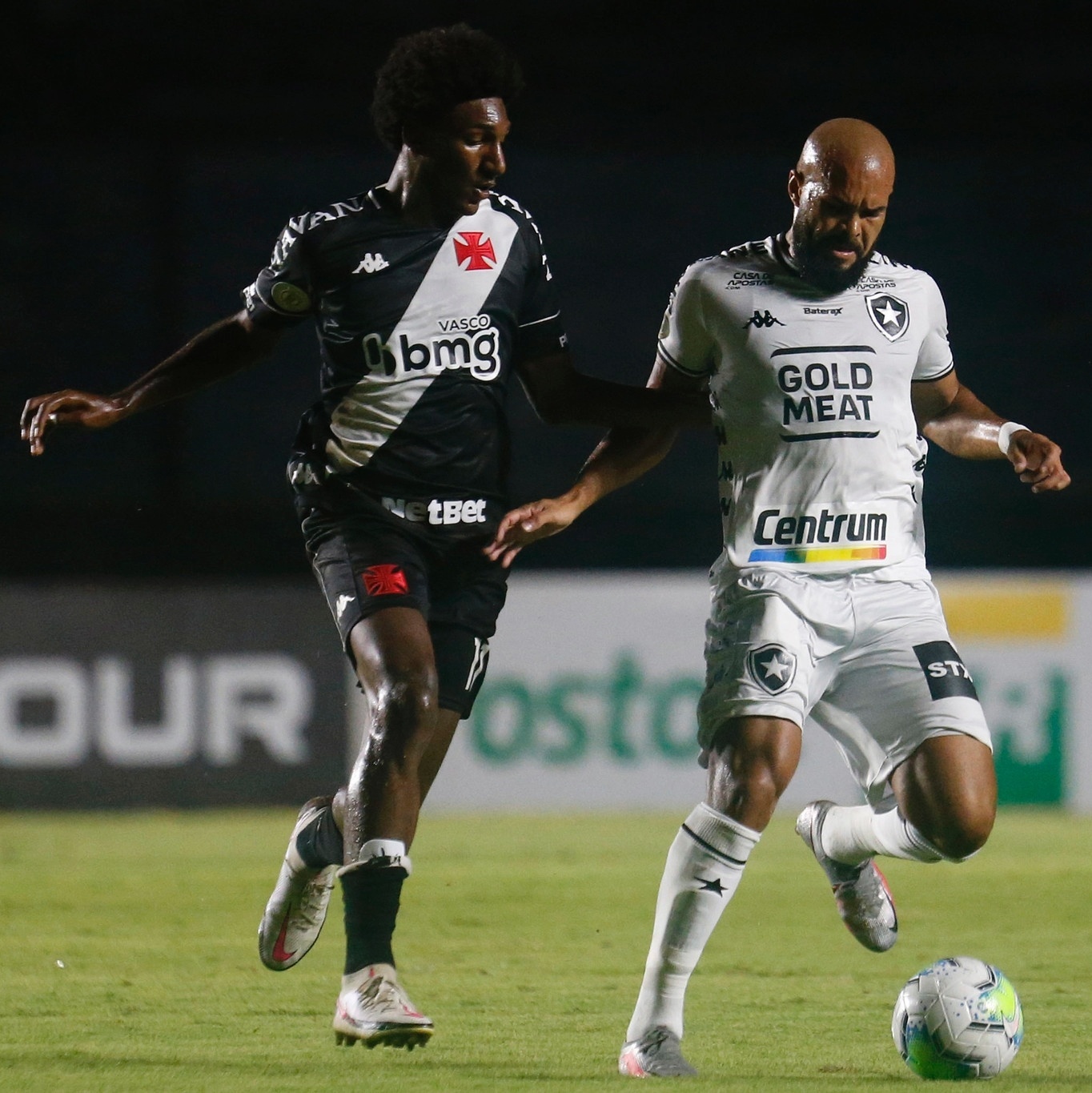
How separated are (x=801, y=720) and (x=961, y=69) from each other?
12.3m

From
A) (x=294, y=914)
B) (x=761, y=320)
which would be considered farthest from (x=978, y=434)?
(x=294, y=914)

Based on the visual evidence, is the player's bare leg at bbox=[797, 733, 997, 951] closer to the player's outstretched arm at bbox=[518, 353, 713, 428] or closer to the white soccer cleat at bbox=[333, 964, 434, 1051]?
the player's outstretched arm at bbox=[518, 353, 713, 428]

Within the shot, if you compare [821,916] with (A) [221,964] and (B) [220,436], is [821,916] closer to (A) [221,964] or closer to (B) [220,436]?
(A) [221,964]

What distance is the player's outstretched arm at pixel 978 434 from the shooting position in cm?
411

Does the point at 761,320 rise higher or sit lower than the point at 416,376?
higher

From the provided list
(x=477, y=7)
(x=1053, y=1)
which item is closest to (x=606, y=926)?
(x=477, y=7)

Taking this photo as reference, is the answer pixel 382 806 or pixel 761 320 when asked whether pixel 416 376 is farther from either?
pixel 382 806

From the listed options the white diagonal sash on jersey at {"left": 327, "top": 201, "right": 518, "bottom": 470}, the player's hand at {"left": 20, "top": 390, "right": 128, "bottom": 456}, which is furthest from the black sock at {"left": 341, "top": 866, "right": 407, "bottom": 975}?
the player's hand at {"left": 20, "top": 390, "right": 128, "bottom": 456}

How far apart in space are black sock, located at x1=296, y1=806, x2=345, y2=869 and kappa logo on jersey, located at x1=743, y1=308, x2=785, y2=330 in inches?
60.8

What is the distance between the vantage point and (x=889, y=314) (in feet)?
14.2

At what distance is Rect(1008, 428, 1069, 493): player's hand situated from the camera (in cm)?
409

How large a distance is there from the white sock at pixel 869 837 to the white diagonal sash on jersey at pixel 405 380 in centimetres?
142

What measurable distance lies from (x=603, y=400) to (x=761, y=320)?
0.47 meters

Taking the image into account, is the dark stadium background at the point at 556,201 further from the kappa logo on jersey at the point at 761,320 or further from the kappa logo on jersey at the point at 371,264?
the kappa logo on jersey at the point at 761,320
